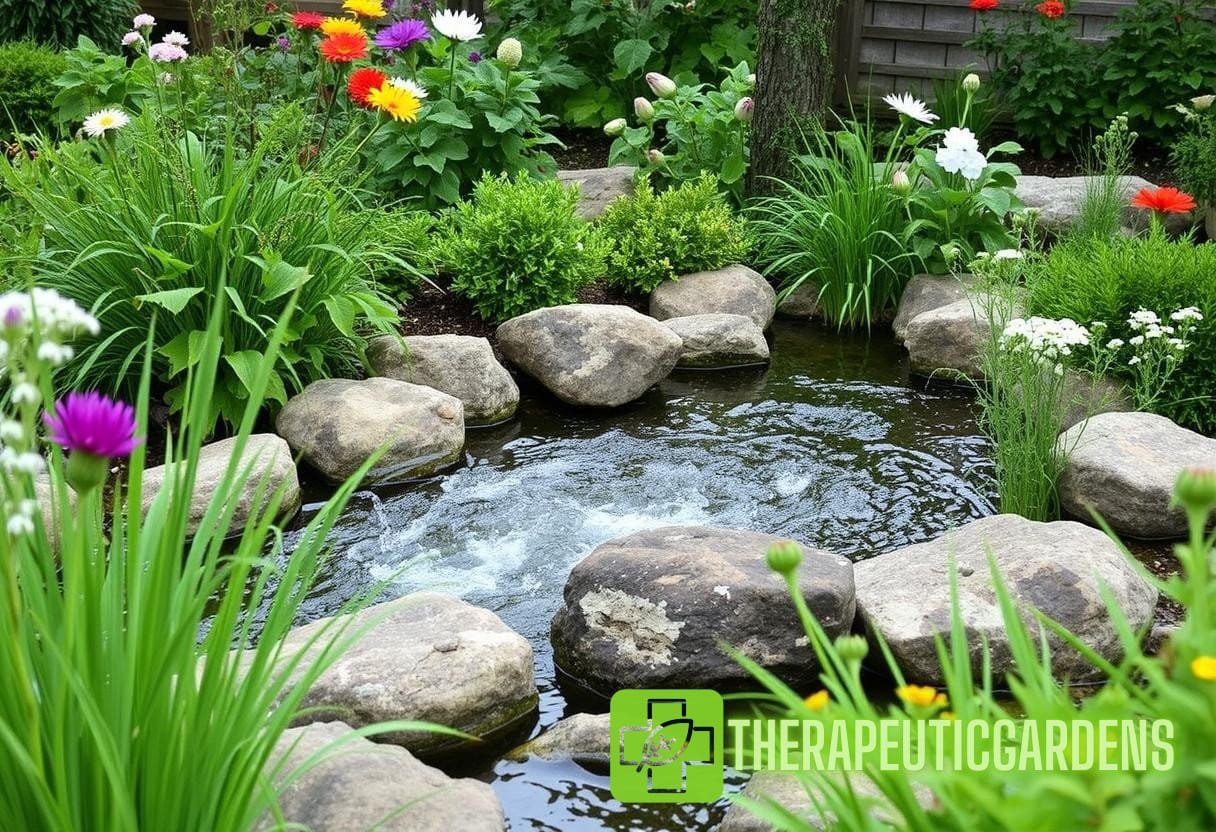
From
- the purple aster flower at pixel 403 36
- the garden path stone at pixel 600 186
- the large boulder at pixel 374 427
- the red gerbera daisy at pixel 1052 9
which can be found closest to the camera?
the large boulder at pixel 374 427

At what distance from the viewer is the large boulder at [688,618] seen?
132 inches

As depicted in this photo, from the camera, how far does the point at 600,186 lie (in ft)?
24.2

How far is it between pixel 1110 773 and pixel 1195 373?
12.3ft

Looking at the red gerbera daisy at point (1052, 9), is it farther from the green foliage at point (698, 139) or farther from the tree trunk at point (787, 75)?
the green foliage at point (698, 139)

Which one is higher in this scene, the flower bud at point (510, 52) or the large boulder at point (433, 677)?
the flower bud at point (510, 52)

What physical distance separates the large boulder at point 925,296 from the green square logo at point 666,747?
10.5 feet

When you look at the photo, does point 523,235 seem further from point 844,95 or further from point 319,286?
point 844,95

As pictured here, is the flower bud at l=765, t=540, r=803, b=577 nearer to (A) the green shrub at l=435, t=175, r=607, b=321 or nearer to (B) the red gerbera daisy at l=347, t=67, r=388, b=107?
(B) the red gerbera daisy at l=347, t=67, r=388, b=107

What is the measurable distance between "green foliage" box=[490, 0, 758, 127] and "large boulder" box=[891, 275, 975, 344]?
2.83m

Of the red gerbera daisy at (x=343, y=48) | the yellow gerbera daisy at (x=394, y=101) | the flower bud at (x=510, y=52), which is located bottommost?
the yellow gerbera daisy at (x=394, y=101)

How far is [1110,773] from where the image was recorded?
4.54 ft

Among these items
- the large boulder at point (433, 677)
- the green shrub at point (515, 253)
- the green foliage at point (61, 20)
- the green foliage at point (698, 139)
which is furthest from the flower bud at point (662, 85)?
the green foliage at point (61, 20)

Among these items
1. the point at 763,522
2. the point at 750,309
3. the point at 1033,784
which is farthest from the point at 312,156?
the point at 1033,784

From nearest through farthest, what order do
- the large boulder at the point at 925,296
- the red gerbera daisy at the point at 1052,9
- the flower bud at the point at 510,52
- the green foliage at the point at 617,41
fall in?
the large boulder at the point at 925,296
the flower bud at the point at 510,52
the red gerbera daisy at the point at 1052,9
the green foliage at the point at 617,41
